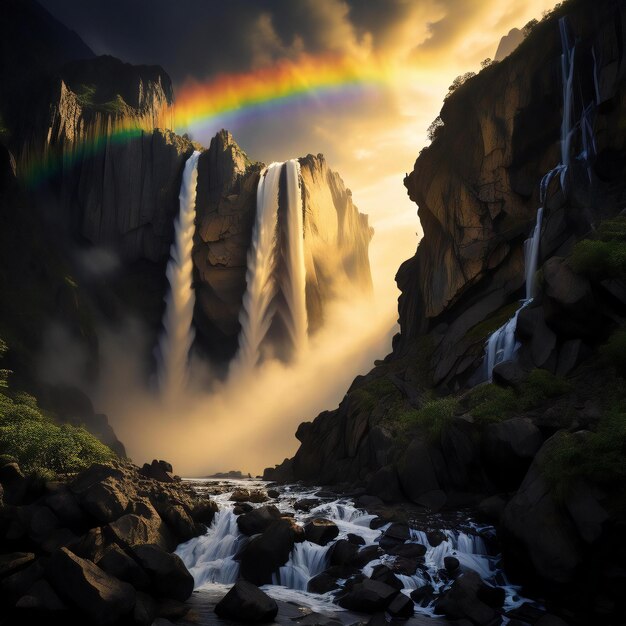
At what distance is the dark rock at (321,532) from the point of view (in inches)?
693

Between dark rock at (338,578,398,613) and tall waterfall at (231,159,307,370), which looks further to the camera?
tall waterfall at (231,159,307,370)

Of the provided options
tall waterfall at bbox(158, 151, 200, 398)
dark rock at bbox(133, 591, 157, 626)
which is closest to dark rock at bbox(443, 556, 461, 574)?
dark rock at bbox(133, 591, 157, 626)

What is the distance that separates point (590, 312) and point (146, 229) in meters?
56.2

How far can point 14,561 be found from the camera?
46.5ft

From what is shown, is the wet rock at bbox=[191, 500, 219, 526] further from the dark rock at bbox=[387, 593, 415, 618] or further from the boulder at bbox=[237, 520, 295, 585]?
the dark rock at bbox=[387, 593, 415, 618]

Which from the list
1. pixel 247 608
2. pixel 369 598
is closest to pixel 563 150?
pixel 369 598

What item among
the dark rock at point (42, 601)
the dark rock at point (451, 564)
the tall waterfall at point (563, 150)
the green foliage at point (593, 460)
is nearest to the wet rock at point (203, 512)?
the dark rock at point (42, 601)

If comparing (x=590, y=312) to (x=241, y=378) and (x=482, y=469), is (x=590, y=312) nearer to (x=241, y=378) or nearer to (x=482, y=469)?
(x=482, y=469)

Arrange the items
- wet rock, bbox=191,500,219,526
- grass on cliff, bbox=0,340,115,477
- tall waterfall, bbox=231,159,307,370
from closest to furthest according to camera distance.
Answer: wet rock, bbox=191,500,219,526, grass on cliff, bbox=0,340,115,477, tall waterfall, bbox=231,159,307,370

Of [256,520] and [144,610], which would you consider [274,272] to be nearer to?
[256,520]

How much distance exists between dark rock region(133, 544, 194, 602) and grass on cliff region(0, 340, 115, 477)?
6.90 metres

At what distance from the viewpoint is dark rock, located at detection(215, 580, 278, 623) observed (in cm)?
1292

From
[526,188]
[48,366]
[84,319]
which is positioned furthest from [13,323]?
[526,188]

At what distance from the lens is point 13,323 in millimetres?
42281
